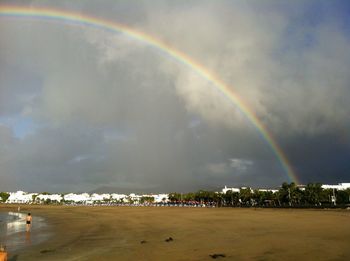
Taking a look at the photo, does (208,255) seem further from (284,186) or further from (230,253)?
(284,186)

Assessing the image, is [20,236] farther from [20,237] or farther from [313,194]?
[313,194]

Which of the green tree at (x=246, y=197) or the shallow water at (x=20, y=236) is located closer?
the shallow water at (x=20, y=236)

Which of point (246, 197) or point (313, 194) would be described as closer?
point (313, 194)

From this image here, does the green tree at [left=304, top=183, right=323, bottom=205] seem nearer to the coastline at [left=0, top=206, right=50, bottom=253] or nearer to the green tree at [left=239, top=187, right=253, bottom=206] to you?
the green tree at [left=239, top=187, right=253, bottom=206]

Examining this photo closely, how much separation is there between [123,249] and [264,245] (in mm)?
8489

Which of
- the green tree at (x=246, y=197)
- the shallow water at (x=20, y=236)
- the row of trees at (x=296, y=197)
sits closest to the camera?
the shallow water at (x=20, y=236)

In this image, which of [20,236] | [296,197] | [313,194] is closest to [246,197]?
[296,197]

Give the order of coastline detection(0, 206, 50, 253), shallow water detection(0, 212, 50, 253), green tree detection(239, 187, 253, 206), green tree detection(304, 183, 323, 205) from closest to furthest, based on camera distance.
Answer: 1. coastline detection(0, 206, 50, 253)
2. shallow water detection(0, 212, 50, 253)
3. green tree detection(304, 183, 323, 205)
4. green tree detection(239, 187, 253, 206)

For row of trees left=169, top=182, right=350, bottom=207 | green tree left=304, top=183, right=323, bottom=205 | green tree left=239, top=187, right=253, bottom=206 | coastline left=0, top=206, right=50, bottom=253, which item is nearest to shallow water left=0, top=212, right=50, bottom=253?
coastline left=0, top=206, right=50, bottom=253

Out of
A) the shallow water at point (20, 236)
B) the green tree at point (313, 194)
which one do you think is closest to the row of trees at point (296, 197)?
the green tree at point (313, 194)

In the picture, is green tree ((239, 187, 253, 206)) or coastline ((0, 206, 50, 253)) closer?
coastline ((0, 206, 50, 253))

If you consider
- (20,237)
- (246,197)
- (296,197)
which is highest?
(246,197)

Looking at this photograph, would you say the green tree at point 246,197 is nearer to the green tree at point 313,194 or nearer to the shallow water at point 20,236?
the green tree at point 313,194

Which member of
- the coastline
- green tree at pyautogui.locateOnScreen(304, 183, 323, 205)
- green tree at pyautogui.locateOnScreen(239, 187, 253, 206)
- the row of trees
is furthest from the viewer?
green tree at pyautogui.locateOnScreen(239, 187, 253, 206)
